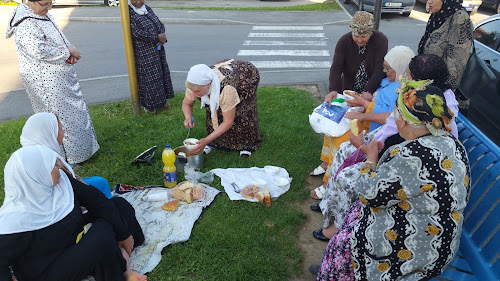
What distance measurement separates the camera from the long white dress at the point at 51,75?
4.23 metres

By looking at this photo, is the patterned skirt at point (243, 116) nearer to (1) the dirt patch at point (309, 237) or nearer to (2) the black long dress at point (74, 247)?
(1) the dirt patch at point (309, 237)

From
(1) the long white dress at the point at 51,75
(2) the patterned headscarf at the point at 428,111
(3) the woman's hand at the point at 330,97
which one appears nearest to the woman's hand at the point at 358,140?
(2) the patterned headscarf at the point at 428,111

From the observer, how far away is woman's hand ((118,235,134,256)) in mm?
3322

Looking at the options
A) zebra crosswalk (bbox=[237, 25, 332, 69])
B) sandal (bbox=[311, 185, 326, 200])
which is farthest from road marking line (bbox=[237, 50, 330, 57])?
sandal (bbox=[311, 185, 326, 200])

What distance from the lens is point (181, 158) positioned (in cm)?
462

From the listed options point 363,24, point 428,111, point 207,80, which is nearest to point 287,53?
point 363,24

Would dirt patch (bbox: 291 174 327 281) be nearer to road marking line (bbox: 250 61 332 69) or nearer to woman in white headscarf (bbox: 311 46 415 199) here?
woman in white headscarf (bbox: 311 46 415 199)

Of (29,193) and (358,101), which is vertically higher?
(29,193)

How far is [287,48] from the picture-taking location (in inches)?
416

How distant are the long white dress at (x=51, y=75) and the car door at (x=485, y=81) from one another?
17.3 ft

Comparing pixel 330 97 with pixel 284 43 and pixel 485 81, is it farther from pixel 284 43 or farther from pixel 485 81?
pixel 284 43

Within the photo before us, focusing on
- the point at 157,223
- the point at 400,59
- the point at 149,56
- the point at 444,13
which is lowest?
the point at 157,223

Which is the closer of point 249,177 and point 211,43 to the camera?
point 249,177

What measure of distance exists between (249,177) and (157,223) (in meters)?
1.27
